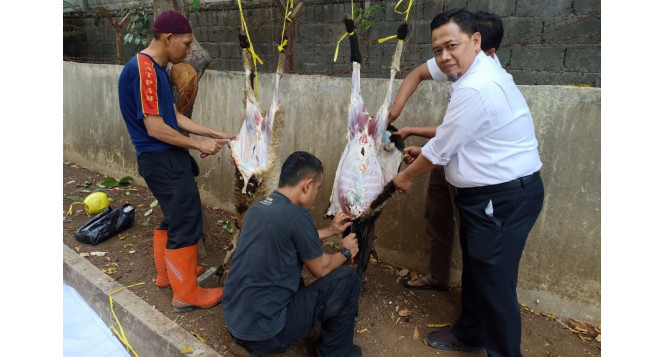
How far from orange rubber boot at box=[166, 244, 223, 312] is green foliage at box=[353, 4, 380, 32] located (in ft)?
13.3

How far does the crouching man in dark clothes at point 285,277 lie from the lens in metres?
2.36

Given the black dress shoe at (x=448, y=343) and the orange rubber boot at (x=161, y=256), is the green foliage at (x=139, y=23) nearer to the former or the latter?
the orange rubber boot at (x=161, y=256)

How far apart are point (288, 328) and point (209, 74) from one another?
11.6 ft

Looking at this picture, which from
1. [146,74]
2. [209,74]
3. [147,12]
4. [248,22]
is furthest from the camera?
[147,12]

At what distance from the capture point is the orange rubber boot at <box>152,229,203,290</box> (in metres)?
3.49

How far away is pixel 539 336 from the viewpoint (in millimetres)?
3057

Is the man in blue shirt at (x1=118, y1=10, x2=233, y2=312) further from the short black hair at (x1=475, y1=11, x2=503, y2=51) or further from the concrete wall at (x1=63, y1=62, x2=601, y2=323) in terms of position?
the short black hair at (x1=475, y1=11, x2=503, y2=51)

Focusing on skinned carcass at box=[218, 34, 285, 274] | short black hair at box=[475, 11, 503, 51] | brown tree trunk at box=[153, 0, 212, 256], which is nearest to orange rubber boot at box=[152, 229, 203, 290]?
skinned carcass at box=[218, 34, 285, 274]

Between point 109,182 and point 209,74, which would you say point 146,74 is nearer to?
point 209,74

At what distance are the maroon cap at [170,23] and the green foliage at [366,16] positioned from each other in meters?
3.53

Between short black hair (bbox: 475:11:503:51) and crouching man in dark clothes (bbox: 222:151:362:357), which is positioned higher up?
short black hair (bbox: 475:11:503:51)

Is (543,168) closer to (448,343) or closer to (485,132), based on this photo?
(485,132)

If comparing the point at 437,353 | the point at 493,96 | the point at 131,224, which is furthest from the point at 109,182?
the point at 493,96

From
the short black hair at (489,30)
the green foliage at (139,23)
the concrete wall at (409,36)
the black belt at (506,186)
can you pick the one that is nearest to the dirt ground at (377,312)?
the black belt at (506,186)
